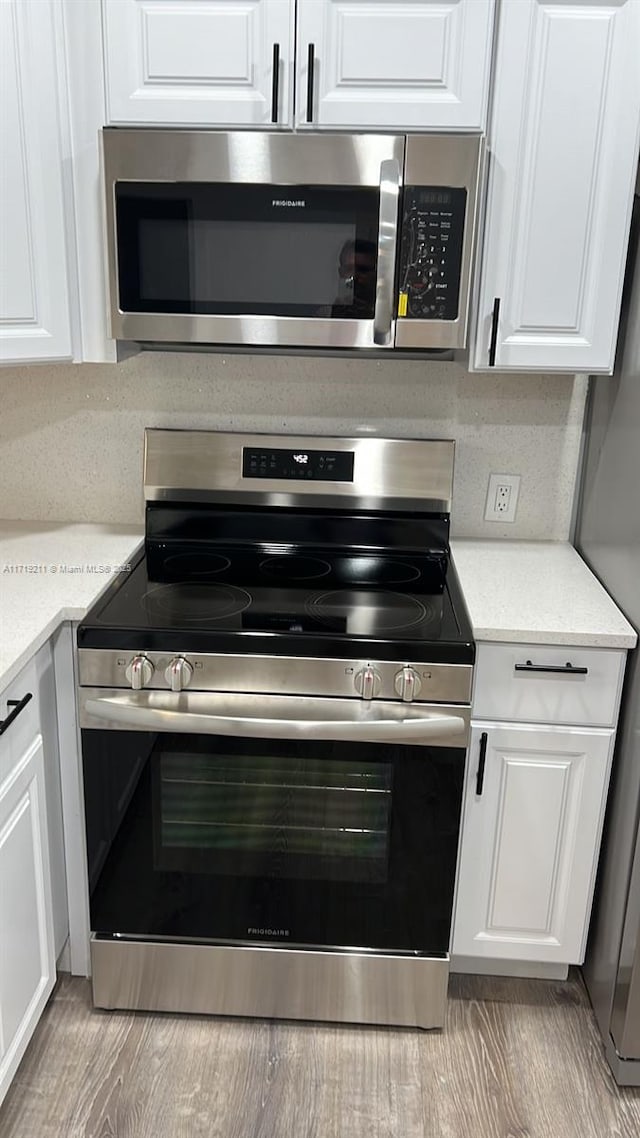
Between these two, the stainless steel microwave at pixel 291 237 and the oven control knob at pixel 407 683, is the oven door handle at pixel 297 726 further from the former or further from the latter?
the stainless steel microwave at pixel 291 237

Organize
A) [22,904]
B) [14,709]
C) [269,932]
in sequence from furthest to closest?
[269,932] < [22,904] < [14,709]

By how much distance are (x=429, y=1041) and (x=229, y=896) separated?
0.52 metres

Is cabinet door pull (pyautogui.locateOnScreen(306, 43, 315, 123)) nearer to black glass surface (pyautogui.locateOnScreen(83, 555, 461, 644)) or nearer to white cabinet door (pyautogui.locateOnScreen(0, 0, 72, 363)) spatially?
white cabinet door (pyautogui.locateOnScreen(0, 0, 72, 363))

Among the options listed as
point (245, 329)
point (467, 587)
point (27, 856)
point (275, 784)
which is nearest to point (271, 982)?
point (275, 784)

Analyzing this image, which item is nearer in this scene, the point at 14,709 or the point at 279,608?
the point at 14,709

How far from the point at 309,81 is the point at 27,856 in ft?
4.84

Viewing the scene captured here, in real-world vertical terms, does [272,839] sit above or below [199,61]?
below

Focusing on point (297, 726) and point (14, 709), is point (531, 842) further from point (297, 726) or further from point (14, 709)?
point (14, 709)

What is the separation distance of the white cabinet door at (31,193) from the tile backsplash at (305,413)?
35cm

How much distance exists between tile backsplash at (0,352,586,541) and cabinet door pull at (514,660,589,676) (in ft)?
1.81

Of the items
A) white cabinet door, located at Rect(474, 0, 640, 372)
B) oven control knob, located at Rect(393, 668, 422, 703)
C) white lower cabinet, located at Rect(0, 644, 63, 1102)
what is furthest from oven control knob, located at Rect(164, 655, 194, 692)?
white cabinet door, located at Rect(474, 0, 640, 372)

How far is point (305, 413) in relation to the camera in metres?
2.17

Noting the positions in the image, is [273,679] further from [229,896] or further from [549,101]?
[549,101]

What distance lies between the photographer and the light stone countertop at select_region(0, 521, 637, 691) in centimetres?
169
